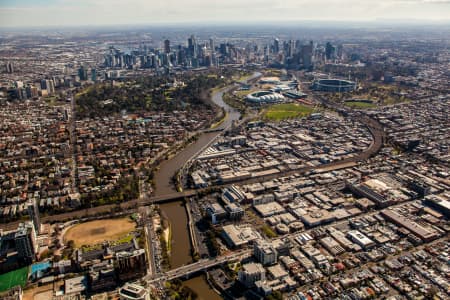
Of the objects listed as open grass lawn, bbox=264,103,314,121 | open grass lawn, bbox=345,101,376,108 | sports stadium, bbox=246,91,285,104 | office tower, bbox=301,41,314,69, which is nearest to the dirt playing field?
open grass lawn, bbox=264,103,314,121

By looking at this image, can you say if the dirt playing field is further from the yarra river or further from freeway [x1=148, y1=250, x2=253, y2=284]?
freeway [x1=148, y1=250, x2=253, y2=284]

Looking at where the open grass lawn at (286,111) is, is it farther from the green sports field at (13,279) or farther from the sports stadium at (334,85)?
the green sports field at (13,279)

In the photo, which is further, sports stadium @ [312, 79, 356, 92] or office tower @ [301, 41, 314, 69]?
office tower @ [301, 41, 314, 69]

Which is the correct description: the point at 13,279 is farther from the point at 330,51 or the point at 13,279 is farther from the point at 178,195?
the point at 330,51

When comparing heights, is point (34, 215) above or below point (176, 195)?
above

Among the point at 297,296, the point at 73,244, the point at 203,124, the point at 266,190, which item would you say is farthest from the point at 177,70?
the point at 297,296

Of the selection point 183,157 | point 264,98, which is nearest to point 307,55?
point 264,98
